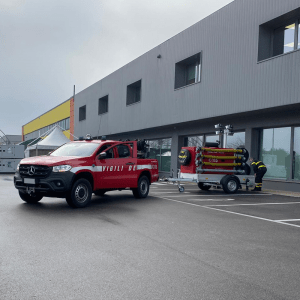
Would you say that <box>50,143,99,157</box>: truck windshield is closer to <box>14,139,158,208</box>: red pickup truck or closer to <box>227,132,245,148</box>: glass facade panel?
<box>14,139,158,208</box>: red pickup truck

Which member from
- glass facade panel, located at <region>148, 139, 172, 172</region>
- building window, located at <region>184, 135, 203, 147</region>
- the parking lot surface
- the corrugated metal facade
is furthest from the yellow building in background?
the parking lot surface

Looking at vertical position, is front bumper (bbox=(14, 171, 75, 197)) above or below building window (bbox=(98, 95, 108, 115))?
below

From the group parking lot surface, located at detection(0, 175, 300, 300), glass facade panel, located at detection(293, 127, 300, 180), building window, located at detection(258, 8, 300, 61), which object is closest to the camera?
parking lot surface, located at detection(0, 175, 300, 300)

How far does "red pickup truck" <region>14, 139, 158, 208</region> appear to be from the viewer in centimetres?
956

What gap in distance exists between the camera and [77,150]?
11094mm

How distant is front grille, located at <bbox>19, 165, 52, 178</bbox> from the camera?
376 inches

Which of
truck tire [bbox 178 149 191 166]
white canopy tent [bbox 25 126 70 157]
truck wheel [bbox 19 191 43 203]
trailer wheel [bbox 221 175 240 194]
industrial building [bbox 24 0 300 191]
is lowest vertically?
truck wheel [bbox 19 191 43 203]

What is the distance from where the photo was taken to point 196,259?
521 cm

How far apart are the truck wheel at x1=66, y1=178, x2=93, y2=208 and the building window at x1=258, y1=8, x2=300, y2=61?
36.7 ft

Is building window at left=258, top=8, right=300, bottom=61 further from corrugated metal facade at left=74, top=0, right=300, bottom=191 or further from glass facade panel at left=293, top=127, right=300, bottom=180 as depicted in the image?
glass facade panel at left=293, top=127, right=300, bottom=180

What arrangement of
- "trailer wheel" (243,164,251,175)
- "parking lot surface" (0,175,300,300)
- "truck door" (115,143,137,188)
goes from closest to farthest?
"parking lot surface" (0,175,300,300) < "truck door" (115,143,137,188) < "trailer wheel" (243,164,251,175)

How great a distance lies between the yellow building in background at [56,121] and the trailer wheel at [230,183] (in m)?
21.9

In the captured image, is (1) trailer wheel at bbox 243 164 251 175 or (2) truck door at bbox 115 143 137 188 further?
(1) trailer wheel at bbox 243 164 251 175

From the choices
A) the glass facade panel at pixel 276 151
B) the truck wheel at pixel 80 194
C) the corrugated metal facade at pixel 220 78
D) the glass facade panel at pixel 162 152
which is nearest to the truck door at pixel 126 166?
the truck wheel at pixel 80 194
